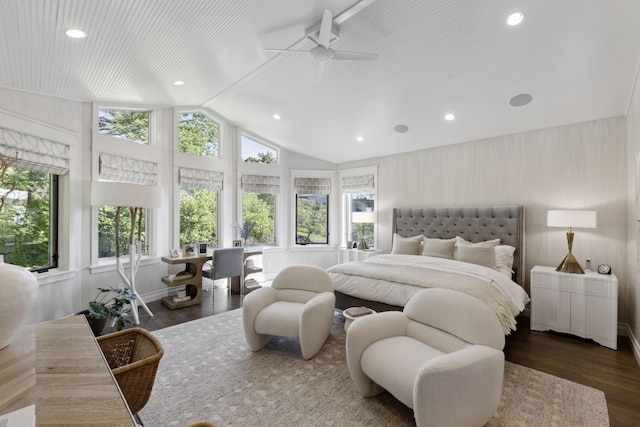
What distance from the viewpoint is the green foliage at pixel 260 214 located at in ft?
19.8

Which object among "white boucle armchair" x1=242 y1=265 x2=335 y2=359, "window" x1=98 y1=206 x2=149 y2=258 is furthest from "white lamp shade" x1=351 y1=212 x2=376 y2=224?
"window" x1=98 y1=206 x2=149 y2=258

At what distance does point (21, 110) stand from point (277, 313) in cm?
350

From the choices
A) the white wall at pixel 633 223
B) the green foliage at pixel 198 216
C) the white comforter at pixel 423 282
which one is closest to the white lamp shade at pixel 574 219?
the white wall at pixel 633 223

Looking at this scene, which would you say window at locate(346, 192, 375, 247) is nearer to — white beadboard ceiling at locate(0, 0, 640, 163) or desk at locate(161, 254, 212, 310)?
white beadboard ceiling at locate(0, 0, 640, 163)

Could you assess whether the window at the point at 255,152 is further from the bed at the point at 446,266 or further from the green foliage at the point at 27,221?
the green foliage at the point at 27,221

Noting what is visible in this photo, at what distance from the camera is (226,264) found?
463cm

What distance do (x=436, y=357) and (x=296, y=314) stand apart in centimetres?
140

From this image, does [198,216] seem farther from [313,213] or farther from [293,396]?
[293,396]

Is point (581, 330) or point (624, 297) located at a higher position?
point (624, 297)

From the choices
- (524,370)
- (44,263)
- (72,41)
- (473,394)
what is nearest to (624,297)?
(524,370)

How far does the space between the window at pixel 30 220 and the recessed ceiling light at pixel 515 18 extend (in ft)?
16.4

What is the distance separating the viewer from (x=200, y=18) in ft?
8.66

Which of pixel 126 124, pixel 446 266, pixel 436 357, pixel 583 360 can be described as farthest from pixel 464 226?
pixel 126 124

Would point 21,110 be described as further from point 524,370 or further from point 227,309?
point 524,370
